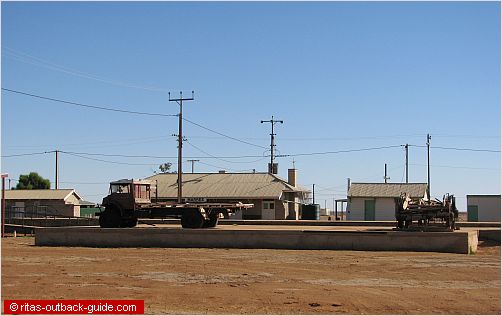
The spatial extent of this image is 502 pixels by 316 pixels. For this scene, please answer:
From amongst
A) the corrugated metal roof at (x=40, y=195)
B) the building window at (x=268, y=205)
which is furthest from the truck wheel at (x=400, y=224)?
the corrugated metal roof at (x=40, y=195)

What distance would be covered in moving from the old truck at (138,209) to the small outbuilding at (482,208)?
27.8 meters

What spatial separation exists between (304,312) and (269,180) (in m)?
49.5

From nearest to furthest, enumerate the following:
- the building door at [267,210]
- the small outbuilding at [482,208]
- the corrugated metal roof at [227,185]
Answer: the small outbuilding at [482,208] → the building door at [267,210] → the corrugated metal roof at [227,185]

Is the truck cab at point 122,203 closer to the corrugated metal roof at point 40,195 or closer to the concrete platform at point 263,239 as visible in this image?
the concrete platform at point 263,239

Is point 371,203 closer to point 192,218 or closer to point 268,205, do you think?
point 268,205

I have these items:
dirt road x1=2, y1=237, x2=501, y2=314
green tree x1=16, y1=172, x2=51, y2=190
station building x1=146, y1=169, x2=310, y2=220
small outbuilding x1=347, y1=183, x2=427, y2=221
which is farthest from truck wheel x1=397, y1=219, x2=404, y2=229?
green tree x1=16, y1=172, x2=51, y2=190

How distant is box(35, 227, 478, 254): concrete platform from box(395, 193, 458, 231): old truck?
1.27 metres

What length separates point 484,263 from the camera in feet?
69.4

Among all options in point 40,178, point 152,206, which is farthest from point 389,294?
point 40,178

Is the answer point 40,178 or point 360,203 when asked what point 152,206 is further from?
point 40,178

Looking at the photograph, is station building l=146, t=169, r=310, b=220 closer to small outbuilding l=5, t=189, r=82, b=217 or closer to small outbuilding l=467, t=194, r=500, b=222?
small outbuilding l=5, t=189, r=82, b=217

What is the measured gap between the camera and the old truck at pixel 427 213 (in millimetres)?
27663

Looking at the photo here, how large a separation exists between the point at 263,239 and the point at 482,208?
31.8 m

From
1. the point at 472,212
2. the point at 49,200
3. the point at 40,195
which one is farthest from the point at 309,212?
the point at 40,195
